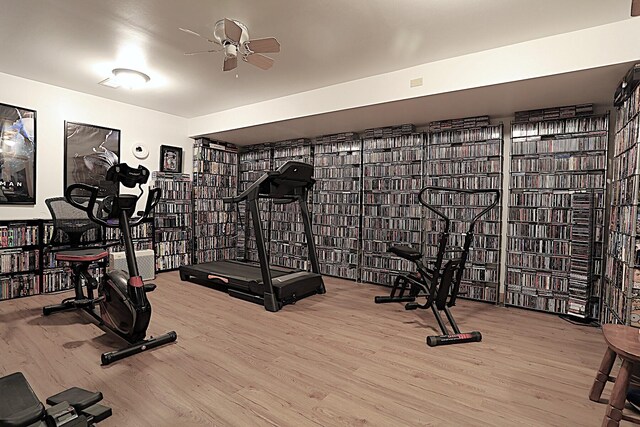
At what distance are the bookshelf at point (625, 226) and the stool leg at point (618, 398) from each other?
126cm

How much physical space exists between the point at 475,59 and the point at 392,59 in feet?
2.73

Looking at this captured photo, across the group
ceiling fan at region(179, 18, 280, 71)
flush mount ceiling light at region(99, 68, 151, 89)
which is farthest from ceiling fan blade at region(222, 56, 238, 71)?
flush mount ceiling light at region(99, 68, 151, 89)

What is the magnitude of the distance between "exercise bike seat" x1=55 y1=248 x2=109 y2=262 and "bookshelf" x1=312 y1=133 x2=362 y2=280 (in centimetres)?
334

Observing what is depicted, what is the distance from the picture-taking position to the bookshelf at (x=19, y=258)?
4.02 metres

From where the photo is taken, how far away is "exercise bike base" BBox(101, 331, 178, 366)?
2.52 meters

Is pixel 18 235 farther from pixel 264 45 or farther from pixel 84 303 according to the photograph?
pixel 264 45

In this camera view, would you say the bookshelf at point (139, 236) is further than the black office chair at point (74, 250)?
Yes

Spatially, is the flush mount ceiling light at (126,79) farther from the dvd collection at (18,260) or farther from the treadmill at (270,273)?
the dvd collection at (18,260)

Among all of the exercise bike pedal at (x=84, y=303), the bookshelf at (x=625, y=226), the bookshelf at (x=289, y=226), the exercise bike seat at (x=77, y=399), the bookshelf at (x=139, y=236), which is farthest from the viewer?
the bookshelf at (x=289, y=226)

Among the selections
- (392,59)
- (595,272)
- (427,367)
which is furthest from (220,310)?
(595,272)

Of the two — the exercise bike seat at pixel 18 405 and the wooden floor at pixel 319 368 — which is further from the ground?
the exercise bike seat at pixel 18 405

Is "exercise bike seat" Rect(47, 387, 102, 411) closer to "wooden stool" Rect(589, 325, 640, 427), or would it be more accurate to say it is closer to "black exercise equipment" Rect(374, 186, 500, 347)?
"black exercise equipment" Rect(374, 186, 500, 347)

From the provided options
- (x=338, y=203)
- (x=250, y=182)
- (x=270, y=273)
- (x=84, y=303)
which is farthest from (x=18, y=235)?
(x=338, y=203)

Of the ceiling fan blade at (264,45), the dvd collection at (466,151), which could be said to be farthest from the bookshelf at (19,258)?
the dvd collection at (466,151)
